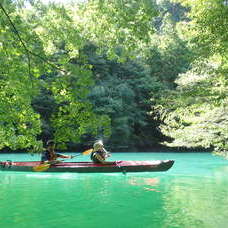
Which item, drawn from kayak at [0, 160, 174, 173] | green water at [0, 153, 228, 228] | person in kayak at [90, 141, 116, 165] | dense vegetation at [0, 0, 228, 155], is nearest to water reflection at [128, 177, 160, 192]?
green water at [0, 153, 228, 228]

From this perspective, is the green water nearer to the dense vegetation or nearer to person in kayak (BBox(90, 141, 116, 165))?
person in kayak (BBox(90, 141, 116, 165))

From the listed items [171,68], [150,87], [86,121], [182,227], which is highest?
[171,68]

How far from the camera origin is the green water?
562cm

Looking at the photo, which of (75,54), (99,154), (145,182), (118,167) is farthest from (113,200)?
(75,54)

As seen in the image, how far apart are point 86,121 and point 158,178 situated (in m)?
7.91

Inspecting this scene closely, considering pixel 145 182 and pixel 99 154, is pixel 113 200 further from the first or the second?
pixel 99 154

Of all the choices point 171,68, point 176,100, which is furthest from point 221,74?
point 171,68

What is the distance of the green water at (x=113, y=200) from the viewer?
18.5 feet

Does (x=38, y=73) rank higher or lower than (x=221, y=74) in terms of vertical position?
lower

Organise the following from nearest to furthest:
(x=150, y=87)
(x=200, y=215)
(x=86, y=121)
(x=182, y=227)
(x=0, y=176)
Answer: (x=86, y=121), (x=182, y=227), (x=200, y=215), (x=0, y=176), (x=150, y=87)

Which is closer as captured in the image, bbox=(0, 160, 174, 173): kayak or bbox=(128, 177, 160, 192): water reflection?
bbox=(128, 177, 160, 192): water reflection

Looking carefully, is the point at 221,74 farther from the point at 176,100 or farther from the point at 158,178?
the point at 158,178

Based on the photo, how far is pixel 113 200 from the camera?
7.33 m

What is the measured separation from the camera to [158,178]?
10.5m
